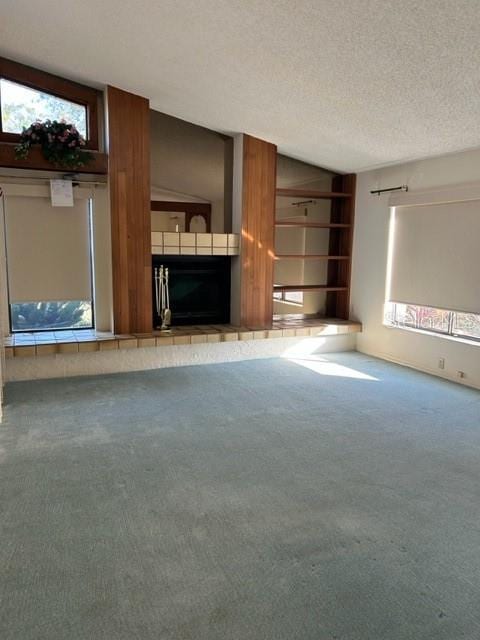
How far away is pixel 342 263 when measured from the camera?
19.3 ft

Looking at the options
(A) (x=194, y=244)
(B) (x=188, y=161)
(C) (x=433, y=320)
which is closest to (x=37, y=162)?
(A) (x=194, y=244)

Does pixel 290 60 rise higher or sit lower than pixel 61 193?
higher

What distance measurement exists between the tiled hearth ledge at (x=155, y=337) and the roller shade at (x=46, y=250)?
433mm

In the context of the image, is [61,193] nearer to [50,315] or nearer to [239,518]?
[50,315]

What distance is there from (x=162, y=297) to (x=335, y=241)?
7.93 ft

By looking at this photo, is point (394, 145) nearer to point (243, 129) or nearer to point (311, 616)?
point (243, 129)

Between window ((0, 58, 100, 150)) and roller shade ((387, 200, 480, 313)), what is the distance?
3.29m

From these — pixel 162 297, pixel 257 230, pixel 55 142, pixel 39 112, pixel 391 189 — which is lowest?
pixel 162 297

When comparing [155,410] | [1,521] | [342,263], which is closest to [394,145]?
[342,263]

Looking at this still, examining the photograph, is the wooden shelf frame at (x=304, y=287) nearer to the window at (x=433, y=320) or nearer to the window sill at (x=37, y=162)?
the window at (x=433, y=320)

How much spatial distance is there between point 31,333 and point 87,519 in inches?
118

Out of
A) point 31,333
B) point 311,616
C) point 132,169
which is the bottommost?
point 311,616

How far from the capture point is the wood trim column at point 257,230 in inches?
199

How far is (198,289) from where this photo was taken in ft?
17.5
